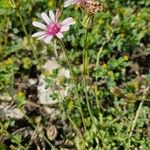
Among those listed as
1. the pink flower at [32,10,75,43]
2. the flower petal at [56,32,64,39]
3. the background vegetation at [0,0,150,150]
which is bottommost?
the background vegetation at [0,0,150,150]

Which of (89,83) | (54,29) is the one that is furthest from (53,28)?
(89,83)

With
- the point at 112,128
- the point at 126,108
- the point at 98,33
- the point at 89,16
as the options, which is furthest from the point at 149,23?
the point at 89,16

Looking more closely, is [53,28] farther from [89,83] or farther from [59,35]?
[89,83]

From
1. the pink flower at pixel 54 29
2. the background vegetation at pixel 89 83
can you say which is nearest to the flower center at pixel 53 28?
the pink flower at pixel 54 29

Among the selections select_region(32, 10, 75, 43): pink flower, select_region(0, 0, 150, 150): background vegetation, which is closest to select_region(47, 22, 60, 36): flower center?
select_region(32, 10, 75, 43): pink flower

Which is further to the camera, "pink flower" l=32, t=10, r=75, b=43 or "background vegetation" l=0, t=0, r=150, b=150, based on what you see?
"background vegetation" l=0, t=0, r=150, b=150

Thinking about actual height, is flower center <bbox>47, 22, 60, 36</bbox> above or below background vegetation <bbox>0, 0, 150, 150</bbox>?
above

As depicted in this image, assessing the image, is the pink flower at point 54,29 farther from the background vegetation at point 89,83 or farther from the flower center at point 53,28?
the background vegetation at point 89,83

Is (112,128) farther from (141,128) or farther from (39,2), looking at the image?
(39,2)

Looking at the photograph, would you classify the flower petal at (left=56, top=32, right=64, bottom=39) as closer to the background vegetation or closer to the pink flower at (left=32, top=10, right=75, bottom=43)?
the pink flower at (left=32, top=10, right=75, bottom=43)
